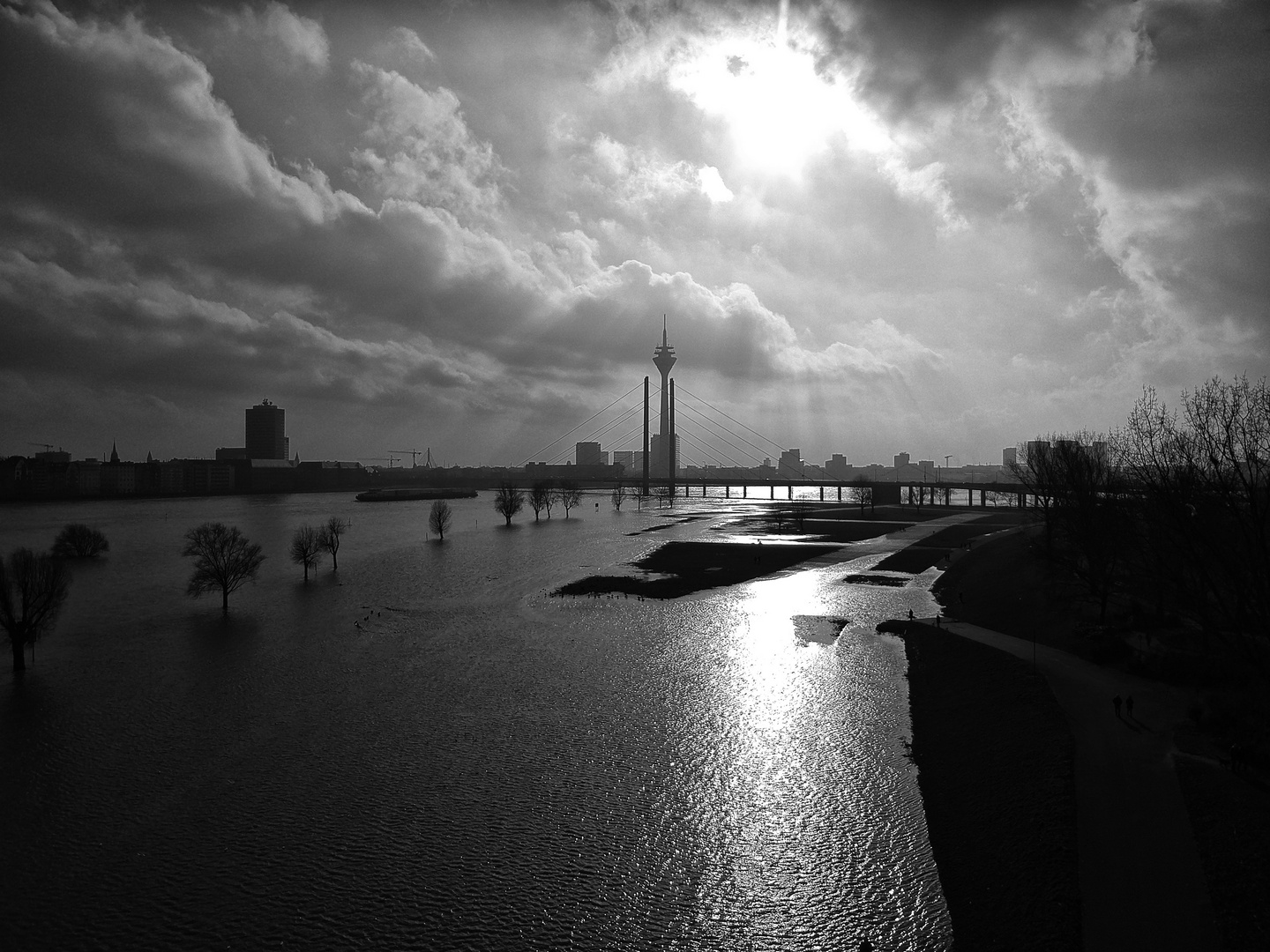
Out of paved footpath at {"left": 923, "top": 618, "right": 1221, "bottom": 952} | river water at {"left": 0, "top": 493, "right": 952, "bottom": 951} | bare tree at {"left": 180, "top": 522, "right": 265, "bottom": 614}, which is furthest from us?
bare tree at {"left": 180, "top": 522, "right": 265, "bottom": 614}

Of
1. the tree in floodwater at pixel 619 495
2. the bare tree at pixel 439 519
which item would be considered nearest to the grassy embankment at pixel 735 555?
the bare tree at pixel 439 519

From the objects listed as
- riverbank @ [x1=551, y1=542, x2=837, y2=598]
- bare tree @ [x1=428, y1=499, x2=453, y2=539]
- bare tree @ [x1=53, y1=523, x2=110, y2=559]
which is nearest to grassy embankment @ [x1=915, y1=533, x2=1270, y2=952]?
riverbank @ [x1=551, y1=542, x2=837, y2=598]

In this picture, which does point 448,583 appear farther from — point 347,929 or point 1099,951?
point 1099,951

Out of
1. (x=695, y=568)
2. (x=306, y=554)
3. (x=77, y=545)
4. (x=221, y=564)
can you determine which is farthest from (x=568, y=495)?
(x=221, y=564)

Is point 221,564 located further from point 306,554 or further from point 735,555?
point 735,555

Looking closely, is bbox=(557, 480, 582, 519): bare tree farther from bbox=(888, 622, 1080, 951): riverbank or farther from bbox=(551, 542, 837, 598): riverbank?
bbox=(888, 622, 1080, 951): riverbank

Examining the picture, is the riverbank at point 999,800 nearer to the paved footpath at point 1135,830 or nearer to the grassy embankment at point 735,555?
the paved footpath at point 1135,830
